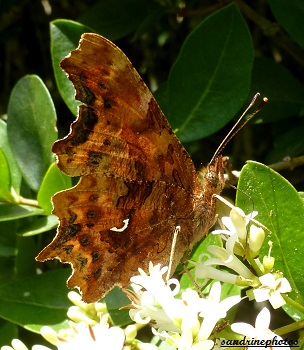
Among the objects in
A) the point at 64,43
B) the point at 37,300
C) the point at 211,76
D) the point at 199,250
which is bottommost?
the point at 37,300

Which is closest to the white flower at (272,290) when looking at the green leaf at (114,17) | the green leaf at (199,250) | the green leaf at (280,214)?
the green leaf at (280,214)

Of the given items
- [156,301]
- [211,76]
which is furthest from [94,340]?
[211,76]

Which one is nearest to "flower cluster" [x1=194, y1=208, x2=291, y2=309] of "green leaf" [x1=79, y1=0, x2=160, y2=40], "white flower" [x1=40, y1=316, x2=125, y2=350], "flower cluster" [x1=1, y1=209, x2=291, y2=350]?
"flower cluster" [x1=1, y1=209, x2=291, y2=350]

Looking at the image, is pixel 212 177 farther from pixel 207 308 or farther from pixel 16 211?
pixel 16 211

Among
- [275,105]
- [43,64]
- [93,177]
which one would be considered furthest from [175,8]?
[93,177]

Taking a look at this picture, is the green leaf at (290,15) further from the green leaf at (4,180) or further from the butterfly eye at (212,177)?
the green leaf at (4,180)

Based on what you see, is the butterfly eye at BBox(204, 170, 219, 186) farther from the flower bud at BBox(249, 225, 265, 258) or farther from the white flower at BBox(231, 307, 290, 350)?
the white flower at BBox(231, 307, 290, 350)

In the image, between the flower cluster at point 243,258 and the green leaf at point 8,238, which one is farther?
the green leaf at point 8,238
